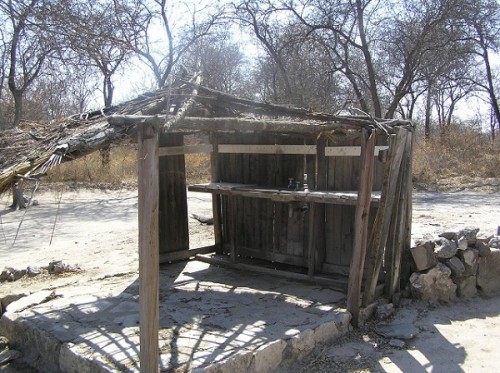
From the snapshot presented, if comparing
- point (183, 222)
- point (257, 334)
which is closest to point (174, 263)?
point (183, 222)

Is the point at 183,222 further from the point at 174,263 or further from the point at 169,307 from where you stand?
the point at 169,307

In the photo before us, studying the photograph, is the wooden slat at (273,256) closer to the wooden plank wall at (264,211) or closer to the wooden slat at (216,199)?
the wooden plank wall at (264,211)

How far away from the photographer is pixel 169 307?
5379 millimetres

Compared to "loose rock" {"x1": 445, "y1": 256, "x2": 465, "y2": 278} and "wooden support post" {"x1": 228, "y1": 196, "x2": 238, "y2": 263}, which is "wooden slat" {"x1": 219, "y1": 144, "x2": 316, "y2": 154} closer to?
"wooden support post" {"x1": 228, "y1": 196, "x2": 238, "y2": 263}

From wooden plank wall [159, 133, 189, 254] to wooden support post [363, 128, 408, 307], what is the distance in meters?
2.96

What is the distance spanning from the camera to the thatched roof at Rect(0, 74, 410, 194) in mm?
3291

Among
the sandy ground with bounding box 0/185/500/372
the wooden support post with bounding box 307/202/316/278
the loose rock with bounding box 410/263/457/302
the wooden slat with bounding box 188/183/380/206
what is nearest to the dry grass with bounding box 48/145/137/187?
the sandy ground with bounding box 0/185/500/372

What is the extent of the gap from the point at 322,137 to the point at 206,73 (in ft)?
56.8

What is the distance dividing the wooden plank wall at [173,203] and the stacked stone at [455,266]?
10.8 ft

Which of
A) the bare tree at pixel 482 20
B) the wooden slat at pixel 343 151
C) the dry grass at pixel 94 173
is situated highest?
the bare tree at pixel 482 20

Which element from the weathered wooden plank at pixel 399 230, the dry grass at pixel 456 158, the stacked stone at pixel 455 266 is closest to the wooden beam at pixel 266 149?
the weathered wooden plank at pixel 399 230

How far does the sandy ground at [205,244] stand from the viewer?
15.4 ft

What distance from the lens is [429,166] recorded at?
52.7 ft

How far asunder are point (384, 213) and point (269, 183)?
6.51 ft
